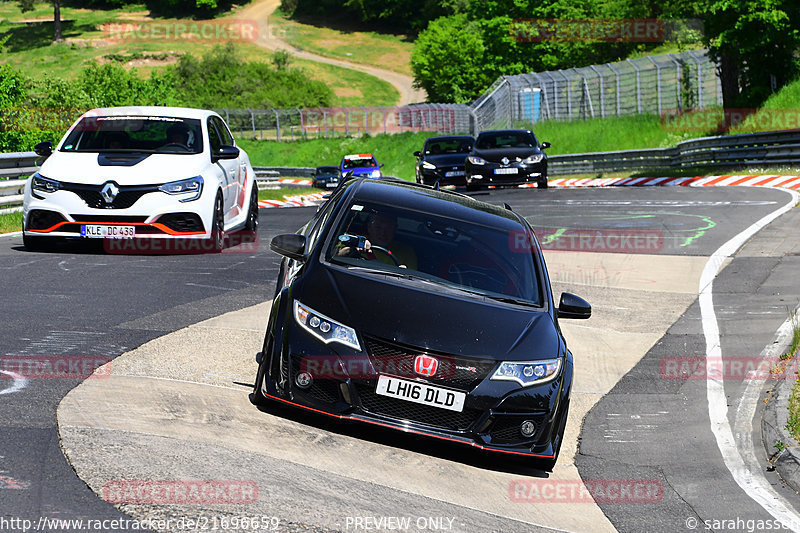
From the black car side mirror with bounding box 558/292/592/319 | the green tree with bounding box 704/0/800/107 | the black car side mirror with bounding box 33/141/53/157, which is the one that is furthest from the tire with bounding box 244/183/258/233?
the green tree with bounding box 704/0/800/107

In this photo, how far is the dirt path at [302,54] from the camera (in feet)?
372

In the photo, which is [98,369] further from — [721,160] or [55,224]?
[721,160]

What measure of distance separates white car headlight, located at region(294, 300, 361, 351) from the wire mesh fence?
3729 centimetres

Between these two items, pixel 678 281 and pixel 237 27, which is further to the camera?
pixel 237 27

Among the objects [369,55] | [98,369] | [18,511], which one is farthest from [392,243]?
[369,55]

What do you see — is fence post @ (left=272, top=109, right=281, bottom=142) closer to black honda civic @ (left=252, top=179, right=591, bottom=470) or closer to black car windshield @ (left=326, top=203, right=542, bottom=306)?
black car windshield @ (left=326, top=203, right=542, bottom=306)

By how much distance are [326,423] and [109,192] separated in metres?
6.75

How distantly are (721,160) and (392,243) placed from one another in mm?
27536

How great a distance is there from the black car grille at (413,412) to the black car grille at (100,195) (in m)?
7.20

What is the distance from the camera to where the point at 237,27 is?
5271 inches

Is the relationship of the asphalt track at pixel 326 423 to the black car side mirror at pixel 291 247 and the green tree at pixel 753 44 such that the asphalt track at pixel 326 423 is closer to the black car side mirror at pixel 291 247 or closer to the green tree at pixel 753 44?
the black car side mirror at pixel 291 247

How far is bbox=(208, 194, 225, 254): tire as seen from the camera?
13354mm

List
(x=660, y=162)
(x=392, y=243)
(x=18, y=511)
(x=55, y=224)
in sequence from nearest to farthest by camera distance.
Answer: (x=18, y=511) → (x=392, y=243) → (x=55, y=224) → (x=660, y=162)

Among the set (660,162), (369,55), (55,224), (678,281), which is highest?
(55,224)
